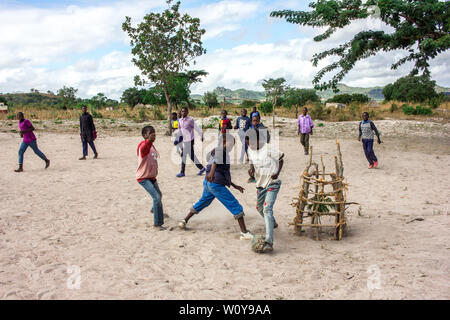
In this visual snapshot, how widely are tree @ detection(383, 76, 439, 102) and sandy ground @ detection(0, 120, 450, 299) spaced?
107 feet

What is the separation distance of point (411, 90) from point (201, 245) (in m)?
43.8

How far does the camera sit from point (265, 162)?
4547 mm

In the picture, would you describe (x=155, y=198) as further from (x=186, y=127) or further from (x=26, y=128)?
(x=26, y=128)

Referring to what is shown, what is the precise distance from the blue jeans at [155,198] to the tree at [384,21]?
307 inches

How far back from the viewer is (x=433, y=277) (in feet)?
11.5

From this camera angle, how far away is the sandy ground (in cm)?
350

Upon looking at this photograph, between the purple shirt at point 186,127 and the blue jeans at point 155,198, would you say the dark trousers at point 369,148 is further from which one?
the blue jeans at point 155,198

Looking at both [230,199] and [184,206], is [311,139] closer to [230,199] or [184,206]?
[184,206]

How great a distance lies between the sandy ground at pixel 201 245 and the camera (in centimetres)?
350

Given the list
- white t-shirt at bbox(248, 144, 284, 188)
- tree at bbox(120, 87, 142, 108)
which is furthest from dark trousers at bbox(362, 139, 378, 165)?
tree at bbox(120, 87, 142, 108)

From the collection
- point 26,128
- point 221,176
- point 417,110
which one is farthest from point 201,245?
point 417,110
